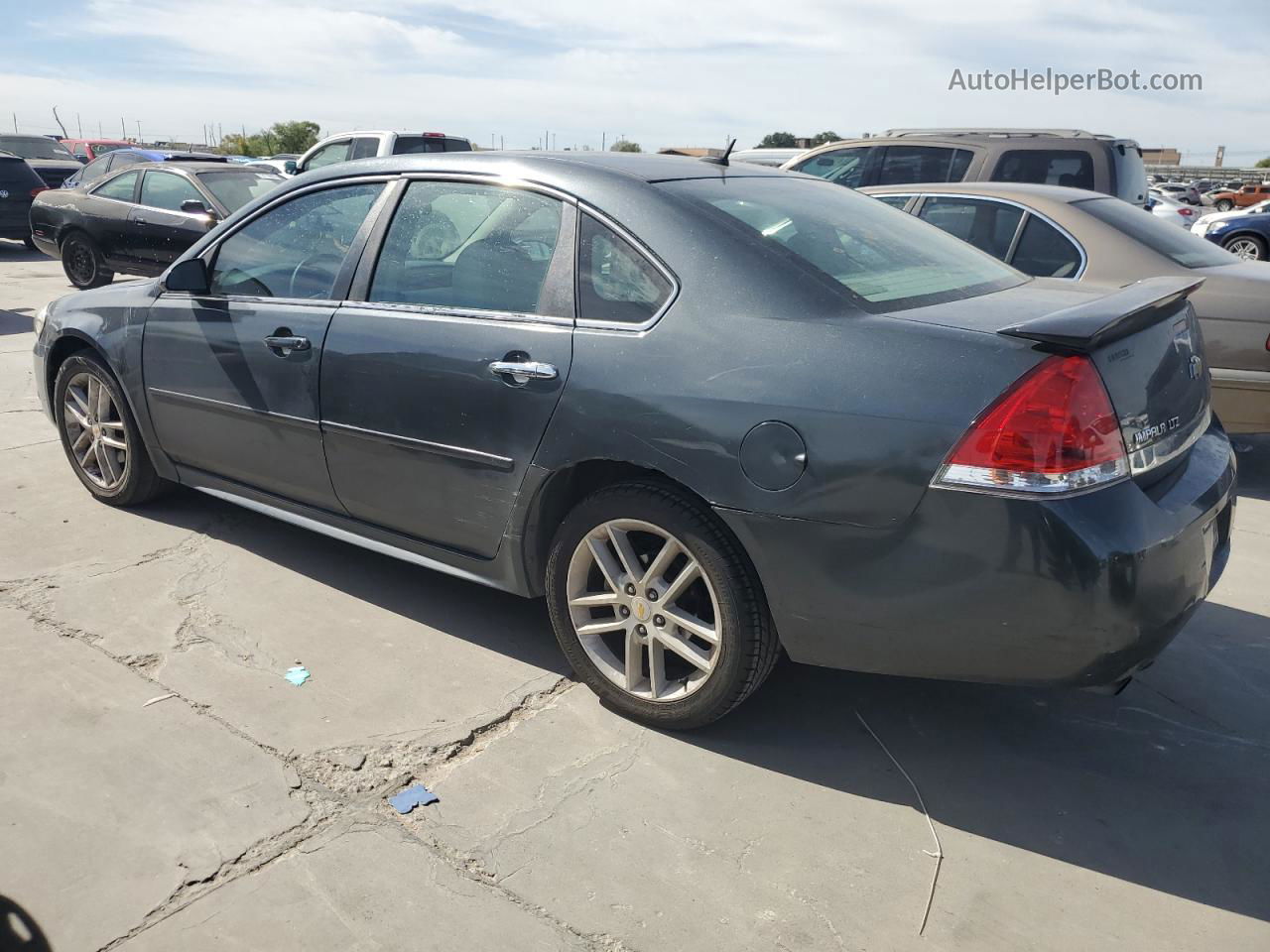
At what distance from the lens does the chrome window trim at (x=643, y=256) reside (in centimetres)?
302

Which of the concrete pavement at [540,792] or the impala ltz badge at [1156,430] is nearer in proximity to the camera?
the concrete pavement at [540,792]

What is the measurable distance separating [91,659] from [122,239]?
10251 mm

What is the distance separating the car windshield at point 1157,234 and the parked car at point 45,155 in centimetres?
1831

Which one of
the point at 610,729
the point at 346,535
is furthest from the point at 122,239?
the point at 610,729

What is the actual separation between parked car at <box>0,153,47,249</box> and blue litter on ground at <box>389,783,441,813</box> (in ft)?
53.5

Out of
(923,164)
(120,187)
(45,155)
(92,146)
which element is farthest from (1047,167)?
(92,146)

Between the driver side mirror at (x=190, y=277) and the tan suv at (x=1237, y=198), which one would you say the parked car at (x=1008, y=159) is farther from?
the tan suv at (x=1237, y=198)

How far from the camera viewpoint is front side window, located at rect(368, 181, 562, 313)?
3.34m

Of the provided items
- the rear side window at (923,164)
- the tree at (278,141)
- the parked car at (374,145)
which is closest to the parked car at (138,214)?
the parked car at (374,145)

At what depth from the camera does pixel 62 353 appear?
4977 millimetres

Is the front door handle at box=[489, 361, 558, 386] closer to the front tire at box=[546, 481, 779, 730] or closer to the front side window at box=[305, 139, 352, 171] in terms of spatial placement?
the front tire at box=[546, 481, 779, 730]

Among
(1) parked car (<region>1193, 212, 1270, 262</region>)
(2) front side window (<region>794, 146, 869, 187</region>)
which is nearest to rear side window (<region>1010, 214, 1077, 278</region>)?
(2) front side window (<region>794, 146, 869, 187</region>)

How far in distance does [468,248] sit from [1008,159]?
6.03m

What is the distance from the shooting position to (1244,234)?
17.2 metres
